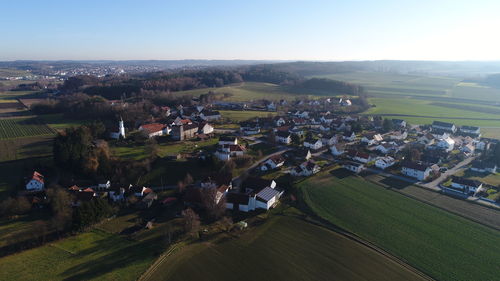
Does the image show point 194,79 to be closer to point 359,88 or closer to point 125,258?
point 359,88

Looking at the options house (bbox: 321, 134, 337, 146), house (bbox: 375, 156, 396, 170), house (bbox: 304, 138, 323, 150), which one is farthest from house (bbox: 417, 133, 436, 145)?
house (bbox: 304, 138, 323, 150)

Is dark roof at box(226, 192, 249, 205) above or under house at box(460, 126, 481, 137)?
under

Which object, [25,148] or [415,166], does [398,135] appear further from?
[25,148]

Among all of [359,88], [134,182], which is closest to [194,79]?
[359,88]

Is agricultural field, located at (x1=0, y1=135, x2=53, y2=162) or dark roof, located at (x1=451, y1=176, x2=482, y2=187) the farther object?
agricultural field, located at (x1=0, y1=135, x2=53, y2=162)

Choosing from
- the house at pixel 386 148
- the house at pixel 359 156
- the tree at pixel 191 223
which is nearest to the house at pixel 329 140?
the house at pixel 359 156

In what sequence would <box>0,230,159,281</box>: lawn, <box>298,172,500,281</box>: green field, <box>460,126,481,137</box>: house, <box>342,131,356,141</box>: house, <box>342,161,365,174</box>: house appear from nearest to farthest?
<box>0,230,159,281</box>: lawn, <box>298,172,500,281</box>: green field, <box>342,161,365,174</box>: house, <box>342,131,356,141</box>: house, <box>460,126,481,137</box>: house

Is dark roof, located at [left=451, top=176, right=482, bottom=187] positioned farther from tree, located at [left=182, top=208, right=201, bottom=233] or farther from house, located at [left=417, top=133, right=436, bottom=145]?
tree, located at [left=182, top=208, right=201, bottom=233]
